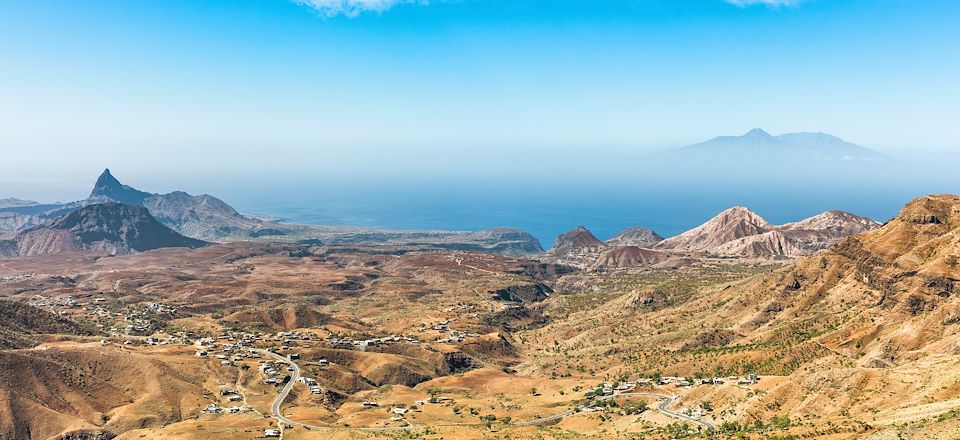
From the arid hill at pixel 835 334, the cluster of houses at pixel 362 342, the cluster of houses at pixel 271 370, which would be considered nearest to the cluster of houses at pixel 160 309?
the cluster of houses at pixel 362 342

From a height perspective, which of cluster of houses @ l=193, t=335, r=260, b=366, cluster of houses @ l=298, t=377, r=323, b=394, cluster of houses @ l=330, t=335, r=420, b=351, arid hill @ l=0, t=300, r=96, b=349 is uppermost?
arid hill @ l=0, t=300, r=96, b=349

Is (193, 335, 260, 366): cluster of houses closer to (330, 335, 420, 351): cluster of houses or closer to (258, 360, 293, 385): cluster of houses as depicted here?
(258, 360, 293, 385): cluster of houses

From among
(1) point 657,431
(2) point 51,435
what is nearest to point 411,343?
(2) point 51,435

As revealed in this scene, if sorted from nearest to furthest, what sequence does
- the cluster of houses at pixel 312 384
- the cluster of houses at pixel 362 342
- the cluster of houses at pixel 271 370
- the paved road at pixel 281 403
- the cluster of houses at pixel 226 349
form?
the paved road at pixel 281 403
the cluster of houses at pixel 312 384
the cluster of houses at pixel 271 370
the cluster of houses at pixel 226 349
the cluster of houses at pixel 362 342

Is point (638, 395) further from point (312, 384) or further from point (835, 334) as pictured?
point (312, 384)

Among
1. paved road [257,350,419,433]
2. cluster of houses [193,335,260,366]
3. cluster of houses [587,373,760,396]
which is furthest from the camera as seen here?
cluster of houses [193,335,260,366]

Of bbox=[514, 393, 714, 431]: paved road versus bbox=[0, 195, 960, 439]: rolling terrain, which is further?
bbox=[514, 393, 714, 431]: paved road

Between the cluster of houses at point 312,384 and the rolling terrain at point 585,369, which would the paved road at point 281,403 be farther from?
the cluster of houses at point 312,384

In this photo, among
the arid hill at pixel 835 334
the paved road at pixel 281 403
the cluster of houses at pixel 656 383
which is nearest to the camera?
the arid hill at pixel 835 334

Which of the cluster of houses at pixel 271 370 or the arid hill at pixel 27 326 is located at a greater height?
the arid hill at pixel 27 326

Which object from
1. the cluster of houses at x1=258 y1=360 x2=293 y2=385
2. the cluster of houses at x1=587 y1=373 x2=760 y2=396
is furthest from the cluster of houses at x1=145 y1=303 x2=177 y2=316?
the cluster of houses at x1=587 y1=373 x2=760 y2=396

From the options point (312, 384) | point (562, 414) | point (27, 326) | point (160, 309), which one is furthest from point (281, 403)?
point (160, 309)

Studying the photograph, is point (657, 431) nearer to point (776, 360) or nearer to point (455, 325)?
point (776, 360)

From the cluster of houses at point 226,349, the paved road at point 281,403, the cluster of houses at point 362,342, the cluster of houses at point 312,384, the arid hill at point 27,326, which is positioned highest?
the arid hill at point 27,326
